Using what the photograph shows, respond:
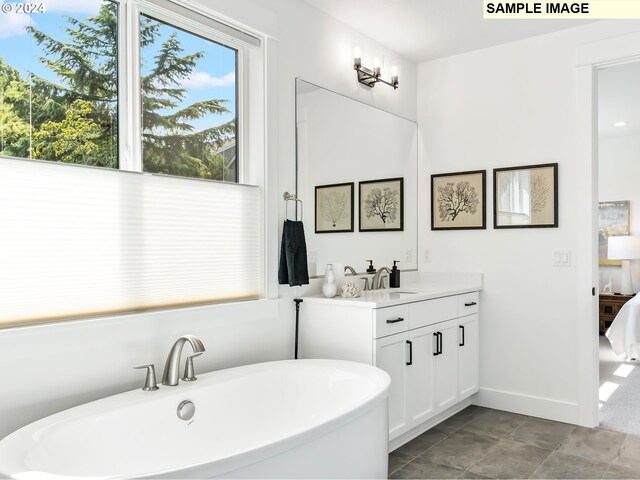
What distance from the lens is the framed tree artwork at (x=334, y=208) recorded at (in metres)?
3.21

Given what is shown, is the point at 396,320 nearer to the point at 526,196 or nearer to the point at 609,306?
the point at 526,196

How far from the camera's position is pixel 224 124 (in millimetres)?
2766

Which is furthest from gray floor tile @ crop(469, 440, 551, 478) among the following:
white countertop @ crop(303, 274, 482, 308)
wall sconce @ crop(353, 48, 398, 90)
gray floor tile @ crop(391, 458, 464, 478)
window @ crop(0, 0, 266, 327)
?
wall sconce @ crop(353, 48, 398, 90)

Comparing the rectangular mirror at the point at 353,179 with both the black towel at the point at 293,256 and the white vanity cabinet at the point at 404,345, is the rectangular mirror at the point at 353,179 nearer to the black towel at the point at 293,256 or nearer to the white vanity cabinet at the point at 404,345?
the black towel at the point at 293,256

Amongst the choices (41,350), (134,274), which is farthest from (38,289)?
(134,274)

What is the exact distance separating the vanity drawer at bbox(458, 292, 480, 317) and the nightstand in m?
3.32

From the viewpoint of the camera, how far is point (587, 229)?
338cm

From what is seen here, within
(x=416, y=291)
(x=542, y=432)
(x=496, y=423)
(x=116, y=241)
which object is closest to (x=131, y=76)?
(x=116, y=241)

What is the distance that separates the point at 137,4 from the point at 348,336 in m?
1.92

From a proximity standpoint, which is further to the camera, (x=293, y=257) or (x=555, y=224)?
(x=555, y=224)

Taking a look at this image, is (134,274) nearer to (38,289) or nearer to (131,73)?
(38,289)

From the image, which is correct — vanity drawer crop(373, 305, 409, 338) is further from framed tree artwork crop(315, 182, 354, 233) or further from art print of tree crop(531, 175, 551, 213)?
art print of tree crop(531, 175, 551, 213)

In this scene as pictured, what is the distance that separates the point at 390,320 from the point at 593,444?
1490mm

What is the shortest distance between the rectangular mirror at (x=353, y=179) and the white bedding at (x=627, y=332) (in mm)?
2590
